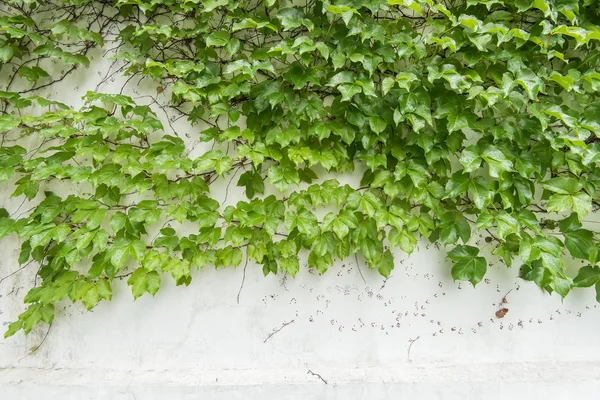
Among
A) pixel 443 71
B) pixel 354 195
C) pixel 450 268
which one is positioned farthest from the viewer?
pixel 450 268

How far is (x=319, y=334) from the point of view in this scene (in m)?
1.63

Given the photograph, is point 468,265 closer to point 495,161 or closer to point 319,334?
point 495,161

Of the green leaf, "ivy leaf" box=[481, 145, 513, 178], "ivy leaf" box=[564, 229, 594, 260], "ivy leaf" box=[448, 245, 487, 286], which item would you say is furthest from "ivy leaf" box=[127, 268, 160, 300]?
"ivy leaf" box=[564, 229, 594, 260]

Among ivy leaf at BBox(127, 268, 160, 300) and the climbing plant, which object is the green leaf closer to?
the climbing plant

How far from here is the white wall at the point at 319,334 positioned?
1.59 metres

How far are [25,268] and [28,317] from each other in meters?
0.30

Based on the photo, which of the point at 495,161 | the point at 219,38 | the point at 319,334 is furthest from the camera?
the point at 319,334

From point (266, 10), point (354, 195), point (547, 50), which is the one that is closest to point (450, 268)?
point (354, 195)

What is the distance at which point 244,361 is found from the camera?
1.63 m

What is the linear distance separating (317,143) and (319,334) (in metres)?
0.91

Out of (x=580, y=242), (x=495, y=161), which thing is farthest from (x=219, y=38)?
(x=580, y=242)

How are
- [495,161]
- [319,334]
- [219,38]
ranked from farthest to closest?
1. [319,334]
2. [219,38]
3. [495,161]

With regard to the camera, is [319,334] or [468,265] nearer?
[468,265]

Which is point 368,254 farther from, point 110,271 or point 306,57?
point 110,271
